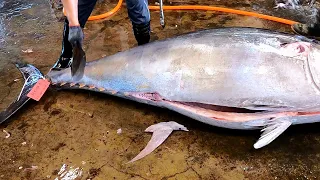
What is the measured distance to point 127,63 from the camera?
2.76 metres

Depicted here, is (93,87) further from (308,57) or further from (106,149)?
(308,57)

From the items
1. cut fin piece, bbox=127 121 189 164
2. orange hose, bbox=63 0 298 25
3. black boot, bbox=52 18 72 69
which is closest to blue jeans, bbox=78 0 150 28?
black boot, bbox=52 18 72 69

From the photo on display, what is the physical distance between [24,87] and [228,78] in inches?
61.4

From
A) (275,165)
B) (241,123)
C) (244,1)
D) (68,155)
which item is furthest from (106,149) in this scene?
(244,1)

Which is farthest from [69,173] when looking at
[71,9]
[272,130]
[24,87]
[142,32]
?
[142,32]

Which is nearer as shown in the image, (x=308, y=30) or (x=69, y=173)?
(x=69, y=173)

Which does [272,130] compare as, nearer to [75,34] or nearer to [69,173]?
[69,173]

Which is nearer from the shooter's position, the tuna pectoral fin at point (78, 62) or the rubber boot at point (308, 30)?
the tuna pectoral fin at point (78, 62)

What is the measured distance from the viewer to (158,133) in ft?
8.59

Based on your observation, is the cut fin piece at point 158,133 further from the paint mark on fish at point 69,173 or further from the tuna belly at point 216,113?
the paint mark on fish at point 69,173

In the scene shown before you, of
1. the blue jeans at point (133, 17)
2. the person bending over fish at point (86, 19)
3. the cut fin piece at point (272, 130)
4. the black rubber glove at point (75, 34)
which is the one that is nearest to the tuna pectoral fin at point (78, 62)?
the black rubber glove at point (75, 34)

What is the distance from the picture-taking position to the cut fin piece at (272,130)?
2326 millimetres

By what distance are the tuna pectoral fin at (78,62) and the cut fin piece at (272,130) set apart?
1.31 metres

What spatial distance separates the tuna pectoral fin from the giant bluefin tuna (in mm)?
87
